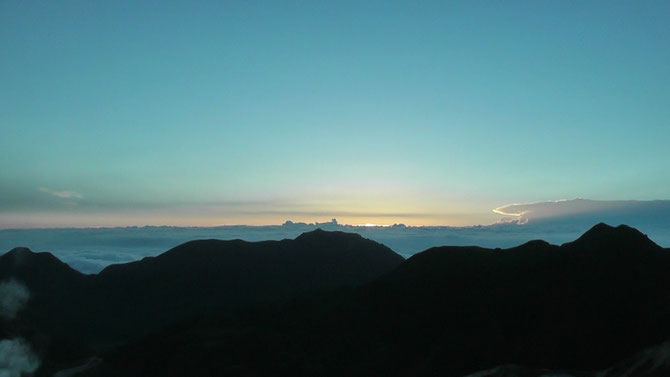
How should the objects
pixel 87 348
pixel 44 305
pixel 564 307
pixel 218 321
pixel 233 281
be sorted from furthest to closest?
pixel 233 281 → pixel 44 305 → pixel 87 348 → pixel 218 321 → pixel 564 307

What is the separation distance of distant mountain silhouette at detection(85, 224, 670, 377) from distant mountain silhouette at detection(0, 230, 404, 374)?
66.9ft

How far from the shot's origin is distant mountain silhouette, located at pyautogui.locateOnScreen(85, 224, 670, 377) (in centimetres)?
6644

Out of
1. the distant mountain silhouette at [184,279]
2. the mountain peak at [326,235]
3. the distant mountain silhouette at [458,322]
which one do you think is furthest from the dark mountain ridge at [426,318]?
the mountain peak at [326,235]

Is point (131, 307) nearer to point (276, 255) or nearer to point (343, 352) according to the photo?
point (276, 255)

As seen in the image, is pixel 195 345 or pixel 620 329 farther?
pixel 195 345

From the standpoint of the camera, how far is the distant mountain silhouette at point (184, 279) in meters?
112

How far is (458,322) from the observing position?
78.2 m

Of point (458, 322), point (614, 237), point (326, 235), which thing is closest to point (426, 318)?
point (458, 322)

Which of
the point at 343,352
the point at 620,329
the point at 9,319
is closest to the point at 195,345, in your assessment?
the point at 343,352

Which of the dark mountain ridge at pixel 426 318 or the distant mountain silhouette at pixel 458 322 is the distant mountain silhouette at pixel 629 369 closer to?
the dark mountain ridge at pixel 426 318

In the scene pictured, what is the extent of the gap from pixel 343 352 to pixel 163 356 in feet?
76.6

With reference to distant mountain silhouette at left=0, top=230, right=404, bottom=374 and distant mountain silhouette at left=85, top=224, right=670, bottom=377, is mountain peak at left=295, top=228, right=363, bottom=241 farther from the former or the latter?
distant mountain silhouette at left=85, top=224, right=670, bottom=377

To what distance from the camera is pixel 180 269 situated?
4961 inches

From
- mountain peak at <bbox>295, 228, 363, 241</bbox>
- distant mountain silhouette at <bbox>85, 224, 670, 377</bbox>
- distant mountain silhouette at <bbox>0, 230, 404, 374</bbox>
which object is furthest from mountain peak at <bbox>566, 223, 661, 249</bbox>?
mountain peak at <bbox>295, 228, 363, 241</bbox>
